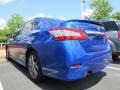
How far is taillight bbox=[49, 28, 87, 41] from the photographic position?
17.2ft

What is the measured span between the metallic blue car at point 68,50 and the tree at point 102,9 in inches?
1155

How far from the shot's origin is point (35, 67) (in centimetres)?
640

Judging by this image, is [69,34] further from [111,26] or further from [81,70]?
[111,26]

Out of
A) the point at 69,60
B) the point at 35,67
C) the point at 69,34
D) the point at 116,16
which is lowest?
the point at 35,67

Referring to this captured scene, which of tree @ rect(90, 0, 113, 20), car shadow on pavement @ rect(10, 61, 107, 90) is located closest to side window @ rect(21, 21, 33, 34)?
car shadow on pavement @ rect(10, 61, 107, 90)

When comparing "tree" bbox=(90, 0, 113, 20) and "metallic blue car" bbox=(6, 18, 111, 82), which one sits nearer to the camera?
"metallic blue car" bbox=(6, 18, 111, 82)

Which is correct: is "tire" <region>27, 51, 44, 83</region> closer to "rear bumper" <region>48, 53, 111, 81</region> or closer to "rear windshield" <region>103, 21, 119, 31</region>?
"rear bumper" <region>48, 53, 111, 81</region>

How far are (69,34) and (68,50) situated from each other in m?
0.33

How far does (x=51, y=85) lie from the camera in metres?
6.30

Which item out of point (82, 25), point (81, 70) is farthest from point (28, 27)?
point (81, 70)

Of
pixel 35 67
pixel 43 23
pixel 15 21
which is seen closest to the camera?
pixel 35 67

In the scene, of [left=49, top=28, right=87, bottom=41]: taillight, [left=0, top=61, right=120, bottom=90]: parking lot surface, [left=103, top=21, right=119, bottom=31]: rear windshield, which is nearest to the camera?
[left=49, top=28, right=87, bottom=41]: taillight

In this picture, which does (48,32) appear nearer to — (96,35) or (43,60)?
(43,60)

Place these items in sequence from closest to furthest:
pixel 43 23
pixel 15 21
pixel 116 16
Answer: pixel 43 23, pixel 116 16, pixel 15 21
